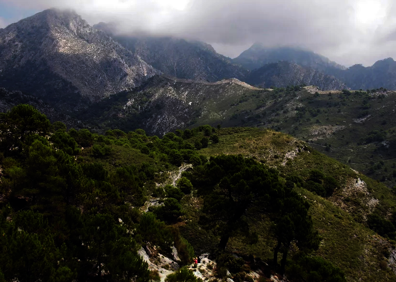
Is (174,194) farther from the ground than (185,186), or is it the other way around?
(185,186)

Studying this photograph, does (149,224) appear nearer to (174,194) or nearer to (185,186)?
(174,194)

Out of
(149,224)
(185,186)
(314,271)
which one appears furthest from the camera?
(185,186)

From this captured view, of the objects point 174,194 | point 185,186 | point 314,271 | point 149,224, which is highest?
point 149,224

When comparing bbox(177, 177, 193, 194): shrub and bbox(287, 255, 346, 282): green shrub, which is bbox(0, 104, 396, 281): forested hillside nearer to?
bbox(287, 255, 346, 282): green shrub

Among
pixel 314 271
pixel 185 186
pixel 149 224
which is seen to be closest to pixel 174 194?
pixel 185 186

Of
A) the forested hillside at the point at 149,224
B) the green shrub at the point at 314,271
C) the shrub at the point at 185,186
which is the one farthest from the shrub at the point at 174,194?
the green shrub at the point at 314,271

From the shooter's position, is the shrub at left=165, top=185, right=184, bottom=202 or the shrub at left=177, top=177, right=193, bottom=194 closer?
the shrub at left=165, top=185, right=184, bottom=202

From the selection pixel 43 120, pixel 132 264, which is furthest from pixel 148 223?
pixel 43 120

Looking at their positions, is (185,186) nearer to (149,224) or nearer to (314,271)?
(149,224)

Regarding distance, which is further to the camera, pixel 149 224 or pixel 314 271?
pixel 149 224

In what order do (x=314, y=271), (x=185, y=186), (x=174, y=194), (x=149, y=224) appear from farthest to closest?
(x=185, y=186) → (x=174, y=194) → (x=149, y=224) → (x=314, y=271)

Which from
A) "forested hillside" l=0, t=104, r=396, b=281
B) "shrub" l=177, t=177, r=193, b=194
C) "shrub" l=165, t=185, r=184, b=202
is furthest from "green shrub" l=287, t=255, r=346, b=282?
"shrub" l=177, t=177, r=193, b=194

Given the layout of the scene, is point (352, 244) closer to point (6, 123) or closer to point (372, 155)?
point (6, 123)
